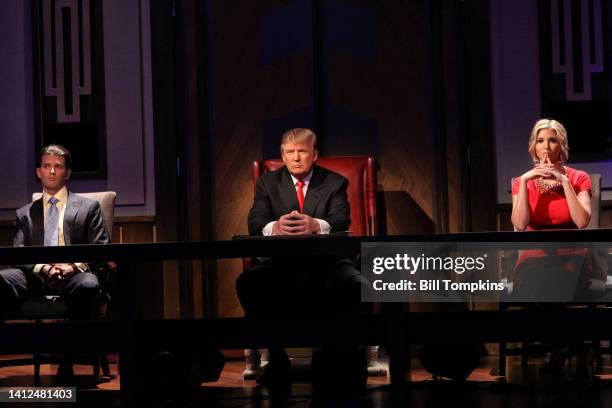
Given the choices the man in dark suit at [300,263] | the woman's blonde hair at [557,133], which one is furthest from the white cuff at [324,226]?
the woman's blonde hair at [557,133]

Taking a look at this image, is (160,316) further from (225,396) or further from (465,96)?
(465,96)

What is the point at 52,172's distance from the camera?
384 cm

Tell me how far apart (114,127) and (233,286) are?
1156 mm

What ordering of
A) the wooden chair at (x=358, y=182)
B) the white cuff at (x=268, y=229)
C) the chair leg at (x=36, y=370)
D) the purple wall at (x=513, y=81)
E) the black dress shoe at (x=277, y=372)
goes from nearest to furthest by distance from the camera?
1. the black dress shoe at (x=277, y=372)
2. the white cuff at (x=268, y=229)
3. the chair leg at (x=36, y=370)
4. the wooden chair at (x=358, y=182)
5. the purple wall at (x=513, y=81)

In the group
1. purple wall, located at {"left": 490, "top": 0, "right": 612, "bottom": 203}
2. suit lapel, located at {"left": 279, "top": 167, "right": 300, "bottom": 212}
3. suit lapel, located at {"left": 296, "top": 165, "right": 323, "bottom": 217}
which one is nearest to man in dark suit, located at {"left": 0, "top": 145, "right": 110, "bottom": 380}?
suit lapel, located at {"left": 279, "top": 167, "right": 300, "bottom": 212}

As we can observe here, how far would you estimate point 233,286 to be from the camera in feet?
14.8

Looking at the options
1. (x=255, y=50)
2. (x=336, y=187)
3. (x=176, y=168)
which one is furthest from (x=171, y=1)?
(x=336, y=187)

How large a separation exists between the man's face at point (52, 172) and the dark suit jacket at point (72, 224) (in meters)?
0.08

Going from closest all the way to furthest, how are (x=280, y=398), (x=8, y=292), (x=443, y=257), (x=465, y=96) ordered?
(x=443, y=257) → (x=280, y=398) → (x=8, y=292) → (x=465, y=96)

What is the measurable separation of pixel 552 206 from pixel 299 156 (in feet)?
3.82

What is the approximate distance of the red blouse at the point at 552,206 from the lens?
11.5 ft

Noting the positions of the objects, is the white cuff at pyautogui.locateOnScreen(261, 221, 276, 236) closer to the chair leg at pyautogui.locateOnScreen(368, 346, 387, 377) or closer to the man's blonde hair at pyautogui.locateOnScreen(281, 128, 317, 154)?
the man's blonde hair at pyautogui.locateOnScreen(281, 128, 317, 154)

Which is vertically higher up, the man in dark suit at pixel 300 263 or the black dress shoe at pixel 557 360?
the man in dark suit at pixel 300 263

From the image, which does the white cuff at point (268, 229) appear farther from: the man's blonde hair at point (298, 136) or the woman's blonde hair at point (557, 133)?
the woman's blonde hair at point (557, 133)
